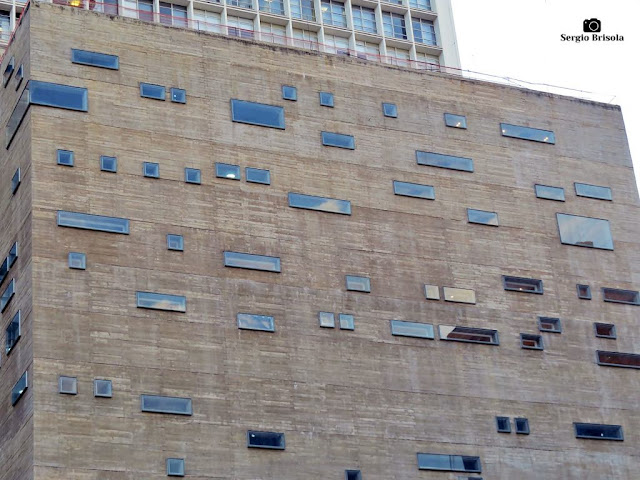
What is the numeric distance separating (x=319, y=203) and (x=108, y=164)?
9002mm

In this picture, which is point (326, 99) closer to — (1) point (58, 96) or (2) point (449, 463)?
(1) point (58, 96)

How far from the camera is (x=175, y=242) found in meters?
58.2

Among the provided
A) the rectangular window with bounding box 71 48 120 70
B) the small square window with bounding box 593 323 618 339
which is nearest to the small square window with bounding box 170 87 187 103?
the rectangular window with bounding box 71 48 120 70

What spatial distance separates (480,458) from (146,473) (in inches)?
539

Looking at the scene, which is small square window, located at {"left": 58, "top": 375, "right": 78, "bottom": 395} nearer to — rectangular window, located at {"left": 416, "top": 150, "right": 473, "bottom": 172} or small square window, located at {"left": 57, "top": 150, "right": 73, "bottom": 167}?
small square window, located at {"left": 57, "top": 150, "right": 73, "bottom": 167}

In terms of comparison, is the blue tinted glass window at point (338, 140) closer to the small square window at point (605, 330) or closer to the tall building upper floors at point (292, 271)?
the tall building upper floors at point (292, 271)

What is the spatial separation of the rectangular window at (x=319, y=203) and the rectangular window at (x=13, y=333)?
1229cm

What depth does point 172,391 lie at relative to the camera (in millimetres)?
54969

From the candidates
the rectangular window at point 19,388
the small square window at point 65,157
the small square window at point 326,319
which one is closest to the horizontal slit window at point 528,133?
the small square window at point 326,319

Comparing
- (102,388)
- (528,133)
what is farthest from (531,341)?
(102,388)

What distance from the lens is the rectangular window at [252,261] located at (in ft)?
193

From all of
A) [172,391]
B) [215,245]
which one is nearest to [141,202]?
[215,245]

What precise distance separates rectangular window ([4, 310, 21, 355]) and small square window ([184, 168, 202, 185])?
8.81 metres

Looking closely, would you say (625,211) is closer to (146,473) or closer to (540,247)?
(540,247)
